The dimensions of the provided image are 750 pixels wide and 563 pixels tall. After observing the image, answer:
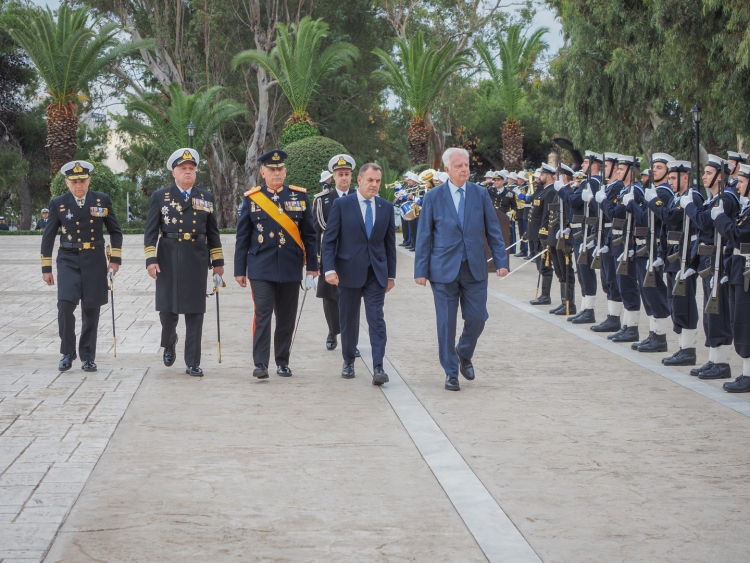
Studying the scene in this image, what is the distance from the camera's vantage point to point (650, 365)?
9.88 metres

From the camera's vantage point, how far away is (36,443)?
6.74 m

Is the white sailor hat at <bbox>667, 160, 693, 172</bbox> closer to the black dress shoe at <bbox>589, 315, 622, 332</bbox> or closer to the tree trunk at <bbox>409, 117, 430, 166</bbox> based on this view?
the black dress shoe at <bbox>589, 315, 622, 332</bbox>

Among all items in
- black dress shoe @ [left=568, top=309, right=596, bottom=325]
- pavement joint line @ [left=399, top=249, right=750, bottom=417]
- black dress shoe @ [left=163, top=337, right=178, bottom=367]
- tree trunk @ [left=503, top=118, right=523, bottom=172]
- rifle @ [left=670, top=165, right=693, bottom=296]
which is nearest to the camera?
pavement joint line @ [left=399, top=249, right=750, bottom=417]

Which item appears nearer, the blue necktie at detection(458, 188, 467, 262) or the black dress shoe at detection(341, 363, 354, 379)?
the blue necktie at detection(458, 188, 467, 262)

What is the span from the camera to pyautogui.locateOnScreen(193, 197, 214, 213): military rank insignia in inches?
370

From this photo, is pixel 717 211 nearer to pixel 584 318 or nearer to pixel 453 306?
pixel 453 306

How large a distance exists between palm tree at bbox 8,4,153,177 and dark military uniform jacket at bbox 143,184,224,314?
26.8m

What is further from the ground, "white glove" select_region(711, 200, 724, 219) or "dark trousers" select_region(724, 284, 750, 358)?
"white glove" select_region(711, 200, 724, 219)

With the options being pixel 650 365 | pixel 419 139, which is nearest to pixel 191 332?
pixel 650 365

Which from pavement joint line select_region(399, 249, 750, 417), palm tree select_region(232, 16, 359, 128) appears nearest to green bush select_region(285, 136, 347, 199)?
palm tree select_region(232, 16, 359, 128)

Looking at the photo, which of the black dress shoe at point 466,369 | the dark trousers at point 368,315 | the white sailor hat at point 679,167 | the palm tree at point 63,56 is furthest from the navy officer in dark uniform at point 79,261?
the palm tree at point 63,56

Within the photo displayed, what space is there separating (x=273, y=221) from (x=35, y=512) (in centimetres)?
441

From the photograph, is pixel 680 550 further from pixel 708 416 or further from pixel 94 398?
pixel 94 398

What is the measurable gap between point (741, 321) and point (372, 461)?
3641 mm
